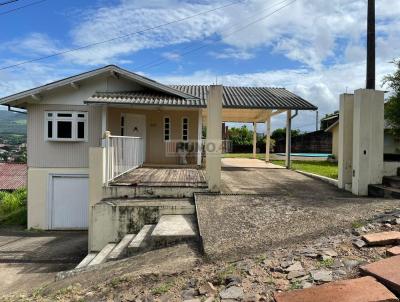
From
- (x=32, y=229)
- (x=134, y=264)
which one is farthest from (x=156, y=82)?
(x=134, y=264)

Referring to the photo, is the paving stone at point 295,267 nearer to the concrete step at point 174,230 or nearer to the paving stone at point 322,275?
the paving stone at point 322,275

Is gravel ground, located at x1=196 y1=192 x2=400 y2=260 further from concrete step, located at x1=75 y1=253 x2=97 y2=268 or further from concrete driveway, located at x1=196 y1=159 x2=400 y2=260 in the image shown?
concrete step, located at x1=75 y1=253 x2=97 y2=268

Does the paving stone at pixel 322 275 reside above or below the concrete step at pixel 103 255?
above

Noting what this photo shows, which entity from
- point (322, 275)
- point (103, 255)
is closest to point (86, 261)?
point (103, 255)

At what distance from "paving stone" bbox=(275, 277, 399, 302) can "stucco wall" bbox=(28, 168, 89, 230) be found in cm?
1306

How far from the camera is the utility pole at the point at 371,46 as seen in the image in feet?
43.1

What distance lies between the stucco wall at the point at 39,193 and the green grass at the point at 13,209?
1220 mm

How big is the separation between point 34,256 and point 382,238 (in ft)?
28.7

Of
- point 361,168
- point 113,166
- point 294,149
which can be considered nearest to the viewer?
point 361,168

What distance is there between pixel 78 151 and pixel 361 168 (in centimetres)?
1089

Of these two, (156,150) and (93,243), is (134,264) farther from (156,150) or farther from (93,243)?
Answer: (156,150)

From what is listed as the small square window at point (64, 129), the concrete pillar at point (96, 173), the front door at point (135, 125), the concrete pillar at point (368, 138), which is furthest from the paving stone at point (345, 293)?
the front door at point (135, 125)

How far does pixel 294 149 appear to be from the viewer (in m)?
38.9

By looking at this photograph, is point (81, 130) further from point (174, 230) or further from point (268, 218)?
point (268, 218)
